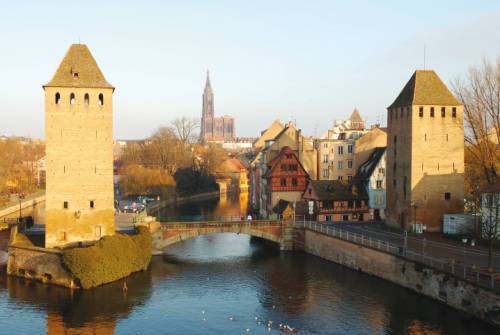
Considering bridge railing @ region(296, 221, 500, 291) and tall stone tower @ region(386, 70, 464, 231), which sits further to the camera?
tall stone tower @ region(386, 70, 464, 231)

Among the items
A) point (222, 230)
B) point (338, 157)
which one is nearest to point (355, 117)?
point (338, 157)

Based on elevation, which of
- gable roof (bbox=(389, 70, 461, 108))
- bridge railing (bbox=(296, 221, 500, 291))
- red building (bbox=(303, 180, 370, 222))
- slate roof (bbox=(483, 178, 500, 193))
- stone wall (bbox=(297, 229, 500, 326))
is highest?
gable roof (bbox=(389, 70, 461, 108))

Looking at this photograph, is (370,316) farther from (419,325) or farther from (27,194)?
(27,194)

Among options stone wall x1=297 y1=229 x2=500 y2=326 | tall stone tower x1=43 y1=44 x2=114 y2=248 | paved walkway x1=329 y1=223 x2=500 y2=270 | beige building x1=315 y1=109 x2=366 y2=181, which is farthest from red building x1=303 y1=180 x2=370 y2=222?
tall stone tower x1=43 y1=44 x2=114 y2=248

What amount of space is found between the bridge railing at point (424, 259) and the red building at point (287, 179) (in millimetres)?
13466

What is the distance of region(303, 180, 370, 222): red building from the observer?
67.8 metres

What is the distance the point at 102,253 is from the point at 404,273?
23.2 meters

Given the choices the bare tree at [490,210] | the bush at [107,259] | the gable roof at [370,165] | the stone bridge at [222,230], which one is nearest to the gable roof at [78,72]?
the bush at [107,259]

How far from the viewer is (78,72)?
163 ft

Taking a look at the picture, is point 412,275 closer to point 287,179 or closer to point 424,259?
point 424,259

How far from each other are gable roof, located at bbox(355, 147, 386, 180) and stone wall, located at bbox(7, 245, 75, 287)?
3894cm

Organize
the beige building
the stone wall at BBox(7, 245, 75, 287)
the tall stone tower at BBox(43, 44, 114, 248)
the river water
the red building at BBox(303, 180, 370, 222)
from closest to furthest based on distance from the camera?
the river water → the stone wall at BBox(7, 245, 75, 287) → the tall stone tower at BBox(43, 44, 114, 248) → the red building at BBox(303, 180, 370, 222) → the beige building

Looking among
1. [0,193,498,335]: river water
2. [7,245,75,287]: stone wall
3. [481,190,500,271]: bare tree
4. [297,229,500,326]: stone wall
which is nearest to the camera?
[297,229,500,326]: stone wall

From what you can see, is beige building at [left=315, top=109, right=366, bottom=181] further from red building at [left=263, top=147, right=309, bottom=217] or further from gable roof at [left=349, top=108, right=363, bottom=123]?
gable roof at [left=349, top=108, right=363, bottom=123]
